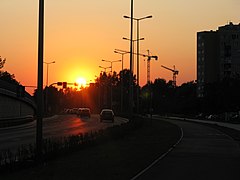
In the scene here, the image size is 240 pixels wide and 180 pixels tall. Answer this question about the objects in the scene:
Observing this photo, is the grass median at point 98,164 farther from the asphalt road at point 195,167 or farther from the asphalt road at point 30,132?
the asphalt road at point 30,132

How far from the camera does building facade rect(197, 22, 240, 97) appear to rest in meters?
151

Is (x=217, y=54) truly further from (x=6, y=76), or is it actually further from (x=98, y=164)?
(x=98, y=164)

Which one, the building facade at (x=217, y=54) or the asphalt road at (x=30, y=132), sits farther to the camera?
the building facade at (x=217, y=54)

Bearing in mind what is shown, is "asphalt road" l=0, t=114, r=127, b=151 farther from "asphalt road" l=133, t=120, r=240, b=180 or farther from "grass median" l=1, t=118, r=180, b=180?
"asphalt road" l=133, t=120, r=240, b=180

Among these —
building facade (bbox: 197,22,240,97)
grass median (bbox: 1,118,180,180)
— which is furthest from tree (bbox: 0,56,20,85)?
grass median (bbox: 1,118,180,180)

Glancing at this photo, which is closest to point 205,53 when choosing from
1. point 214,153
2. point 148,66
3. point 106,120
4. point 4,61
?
point 148,66

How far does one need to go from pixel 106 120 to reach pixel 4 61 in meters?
75.7

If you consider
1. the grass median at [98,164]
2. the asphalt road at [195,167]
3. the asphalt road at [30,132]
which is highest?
the grass median at [98,164]

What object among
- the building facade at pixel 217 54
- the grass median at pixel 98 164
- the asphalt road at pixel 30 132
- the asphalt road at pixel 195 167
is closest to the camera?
the grass median at pixel 98 164

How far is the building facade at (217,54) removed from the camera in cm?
15138

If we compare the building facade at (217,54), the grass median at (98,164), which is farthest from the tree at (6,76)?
the grass median at (98,164)

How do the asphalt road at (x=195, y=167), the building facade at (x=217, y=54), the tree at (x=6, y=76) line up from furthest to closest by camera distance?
1. the building facade at (x=217, y=54)
2. the tree at (x=6, y=76)
3. the asphalt road at (x=195, y=167)

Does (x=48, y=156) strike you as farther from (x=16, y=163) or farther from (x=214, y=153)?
(x=214, y=153)

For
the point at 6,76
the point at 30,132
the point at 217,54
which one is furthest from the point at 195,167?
the point at 217,54
